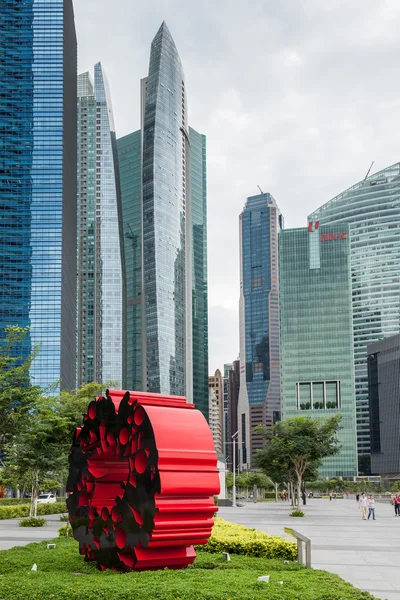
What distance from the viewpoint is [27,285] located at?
13400 cm

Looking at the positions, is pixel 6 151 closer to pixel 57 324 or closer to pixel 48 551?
pixel 57 324

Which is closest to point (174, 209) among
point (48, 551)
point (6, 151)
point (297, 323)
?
point (297, 323)

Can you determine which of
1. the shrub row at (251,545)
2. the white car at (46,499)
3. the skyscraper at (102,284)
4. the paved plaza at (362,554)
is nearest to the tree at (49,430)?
the shrub row at (251,545)

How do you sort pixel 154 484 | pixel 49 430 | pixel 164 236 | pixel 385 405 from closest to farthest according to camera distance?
1. pixel 154 484
2. pixel 49 430
3. pixel 385 405
4. pixel 164 236

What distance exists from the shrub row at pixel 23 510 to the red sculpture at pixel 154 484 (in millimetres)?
33159

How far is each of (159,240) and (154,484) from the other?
166903mm

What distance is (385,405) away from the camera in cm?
16600

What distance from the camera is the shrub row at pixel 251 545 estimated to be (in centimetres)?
1806

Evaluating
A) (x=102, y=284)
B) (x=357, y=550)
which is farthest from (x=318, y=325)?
(x=357, y=550)

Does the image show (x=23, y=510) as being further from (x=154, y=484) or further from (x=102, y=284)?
(x=102, y=284)

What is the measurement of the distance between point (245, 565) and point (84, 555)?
4.10 m

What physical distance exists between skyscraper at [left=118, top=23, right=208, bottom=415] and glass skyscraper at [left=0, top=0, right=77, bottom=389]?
3605cm

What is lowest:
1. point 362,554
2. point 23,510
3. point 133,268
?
point 23,510

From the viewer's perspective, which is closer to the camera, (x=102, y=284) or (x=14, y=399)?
(x=14, y=399)
